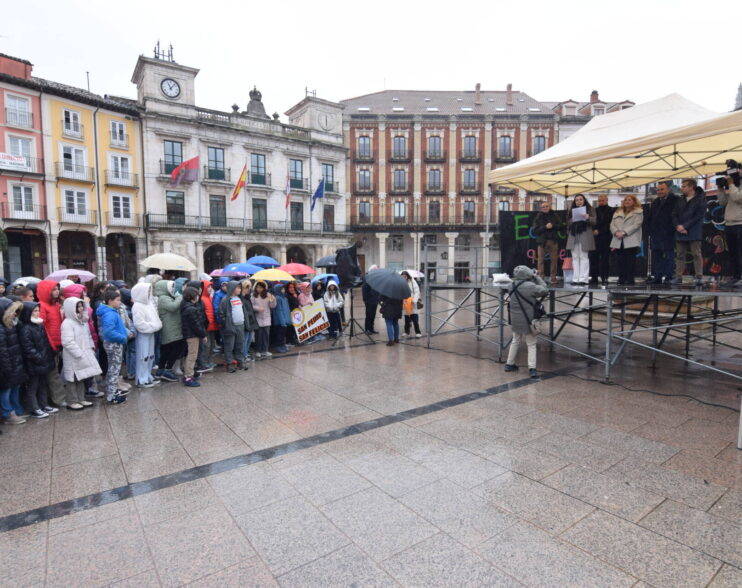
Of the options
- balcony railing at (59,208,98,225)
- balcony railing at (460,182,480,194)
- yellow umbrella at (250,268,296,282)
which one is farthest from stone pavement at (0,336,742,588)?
balcony railing at (460,182,480,194)

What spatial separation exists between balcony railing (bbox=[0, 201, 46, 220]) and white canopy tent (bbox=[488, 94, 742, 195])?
29.5m

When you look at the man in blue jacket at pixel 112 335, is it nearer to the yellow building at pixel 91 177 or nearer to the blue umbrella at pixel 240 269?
the blue umbrella at pixel 240 269

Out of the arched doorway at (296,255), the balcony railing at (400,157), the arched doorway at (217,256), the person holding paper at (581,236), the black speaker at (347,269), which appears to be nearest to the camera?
the person holding paper at (581,236)

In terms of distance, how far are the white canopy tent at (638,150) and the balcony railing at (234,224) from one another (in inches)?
1129

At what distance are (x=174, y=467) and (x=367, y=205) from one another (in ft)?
133

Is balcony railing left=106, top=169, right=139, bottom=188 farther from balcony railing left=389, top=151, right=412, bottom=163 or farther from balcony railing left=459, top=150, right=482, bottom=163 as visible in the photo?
balcony railing left=459, top=150, right=482, bottom=163

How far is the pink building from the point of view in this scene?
85.0ft

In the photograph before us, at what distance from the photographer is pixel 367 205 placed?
43312mm

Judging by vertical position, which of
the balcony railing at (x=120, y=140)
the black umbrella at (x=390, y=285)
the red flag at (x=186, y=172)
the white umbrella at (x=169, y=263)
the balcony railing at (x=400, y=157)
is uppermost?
the balcony railing at (x=400, y=157)


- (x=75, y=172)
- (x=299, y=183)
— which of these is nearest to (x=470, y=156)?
(x=299, y=183)

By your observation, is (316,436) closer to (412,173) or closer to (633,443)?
(633,443)

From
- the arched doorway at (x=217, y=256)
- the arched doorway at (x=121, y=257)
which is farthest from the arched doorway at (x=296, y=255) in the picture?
the arched doorway at (x=121, y=257)

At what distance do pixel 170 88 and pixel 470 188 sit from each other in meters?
27.8

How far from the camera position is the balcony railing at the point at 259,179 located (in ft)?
119
